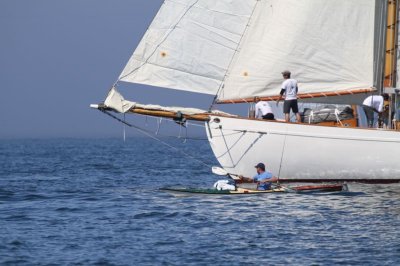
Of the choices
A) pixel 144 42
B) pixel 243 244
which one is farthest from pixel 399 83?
pixel 243 244

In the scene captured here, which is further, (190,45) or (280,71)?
(280,71)

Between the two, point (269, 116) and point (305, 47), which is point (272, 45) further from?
point (269, 116)

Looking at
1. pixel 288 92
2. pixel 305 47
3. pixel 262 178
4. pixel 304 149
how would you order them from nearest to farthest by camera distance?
pixel 262 178 → pixel 288 92 → pixel 304 149 → pixel 305 47

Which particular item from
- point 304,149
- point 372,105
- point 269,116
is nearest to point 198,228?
point 304,149

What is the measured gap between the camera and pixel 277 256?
21.0m

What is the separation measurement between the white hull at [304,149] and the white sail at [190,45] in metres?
1.50

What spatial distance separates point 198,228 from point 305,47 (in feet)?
32.1

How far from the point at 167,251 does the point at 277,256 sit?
220 centimetres

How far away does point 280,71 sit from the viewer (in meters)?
32.6

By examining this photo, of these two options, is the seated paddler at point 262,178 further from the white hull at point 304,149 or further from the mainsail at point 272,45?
the mainsail at point 272,45

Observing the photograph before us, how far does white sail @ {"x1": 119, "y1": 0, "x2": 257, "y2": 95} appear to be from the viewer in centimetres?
3111

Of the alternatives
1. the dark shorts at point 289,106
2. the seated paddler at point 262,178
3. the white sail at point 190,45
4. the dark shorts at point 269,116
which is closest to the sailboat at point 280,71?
the white sail at point 190,45

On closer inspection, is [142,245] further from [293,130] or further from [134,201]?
[293,130]

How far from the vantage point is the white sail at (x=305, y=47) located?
1280 inches
